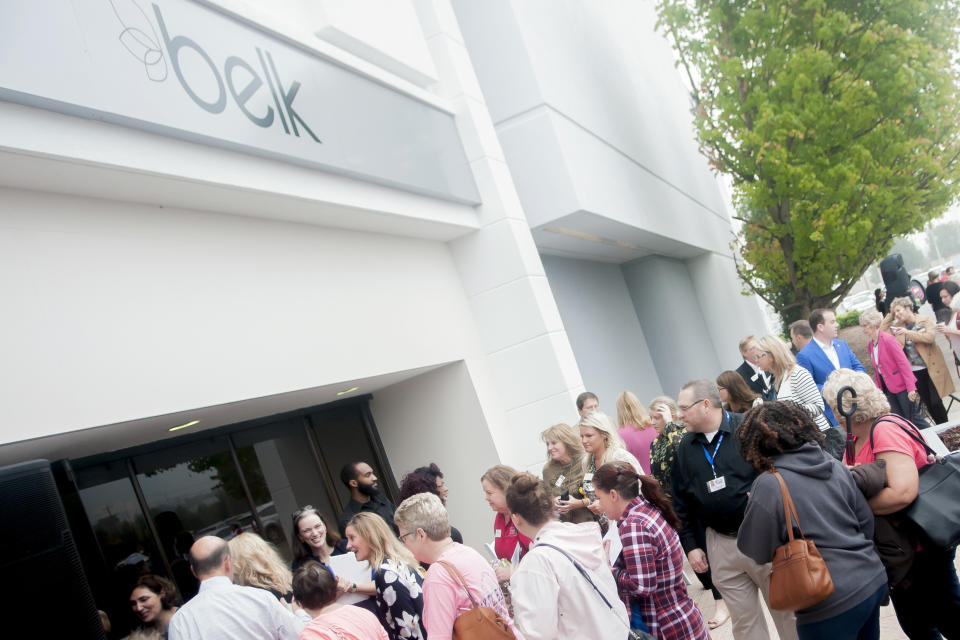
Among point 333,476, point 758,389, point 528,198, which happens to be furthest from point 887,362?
point 333,476

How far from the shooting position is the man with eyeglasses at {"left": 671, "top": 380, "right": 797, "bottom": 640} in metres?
4.70

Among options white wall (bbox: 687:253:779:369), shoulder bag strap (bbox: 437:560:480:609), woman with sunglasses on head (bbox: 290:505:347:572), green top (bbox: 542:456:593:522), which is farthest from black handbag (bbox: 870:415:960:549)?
white wall (bbox: 687:253:779:369)

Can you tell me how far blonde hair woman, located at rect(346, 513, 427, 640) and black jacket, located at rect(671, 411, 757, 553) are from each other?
1.77 m

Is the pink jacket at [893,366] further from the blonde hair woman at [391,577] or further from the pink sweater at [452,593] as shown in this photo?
the pink sweater at [452,593]

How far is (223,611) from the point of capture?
4.04m

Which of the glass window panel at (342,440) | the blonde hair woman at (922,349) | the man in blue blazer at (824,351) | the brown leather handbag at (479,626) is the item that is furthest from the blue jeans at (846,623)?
the blonde hair woman at (922,349)

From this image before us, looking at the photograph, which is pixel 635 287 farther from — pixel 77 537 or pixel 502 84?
pixel 77 537

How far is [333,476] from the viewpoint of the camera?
844 cm

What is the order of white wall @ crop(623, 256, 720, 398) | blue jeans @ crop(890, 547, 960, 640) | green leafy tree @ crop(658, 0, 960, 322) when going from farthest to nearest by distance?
white wall @ crop(623, 256, 720, 398) → green leafy tree @ crop(658, 0, 960, 322) → blue jeans @ crop(890, 547, 960, 640)

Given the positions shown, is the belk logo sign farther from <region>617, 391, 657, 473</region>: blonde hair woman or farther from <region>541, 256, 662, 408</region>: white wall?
<region>541, 256, 662, 408</region>: white wall

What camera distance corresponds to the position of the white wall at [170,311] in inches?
178

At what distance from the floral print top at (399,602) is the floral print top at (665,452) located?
2586 millimetres

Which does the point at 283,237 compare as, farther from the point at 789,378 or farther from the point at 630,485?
the point at 789,378

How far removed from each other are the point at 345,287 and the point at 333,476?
2251mm
